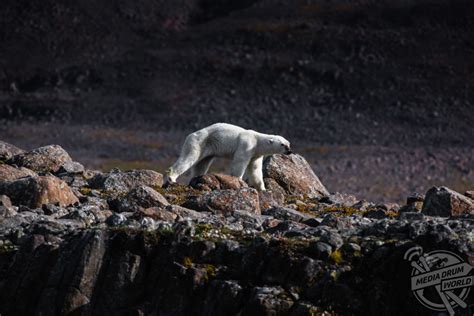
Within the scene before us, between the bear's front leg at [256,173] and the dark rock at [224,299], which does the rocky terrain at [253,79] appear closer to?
the bear's front leg at [256,173]

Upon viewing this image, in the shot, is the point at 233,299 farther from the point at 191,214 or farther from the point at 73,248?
the point at 191,214

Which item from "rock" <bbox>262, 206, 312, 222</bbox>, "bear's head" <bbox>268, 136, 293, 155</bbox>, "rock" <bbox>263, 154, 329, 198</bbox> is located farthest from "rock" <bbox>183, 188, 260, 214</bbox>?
"bear's head" <bbox>268, 136, 293, 155</bbox>

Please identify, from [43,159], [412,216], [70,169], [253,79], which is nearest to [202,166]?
[70,169]

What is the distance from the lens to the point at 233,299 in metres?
15.9

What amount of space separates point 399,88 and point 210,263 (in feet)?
339

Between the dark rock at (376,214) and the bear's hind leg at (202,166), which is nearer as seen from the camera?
the dark rock at (376,214)

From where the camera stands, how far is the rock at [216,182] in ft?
80.6

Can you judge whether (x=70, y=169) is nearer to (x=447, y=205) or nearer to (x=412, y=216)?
(x=447, y=205)

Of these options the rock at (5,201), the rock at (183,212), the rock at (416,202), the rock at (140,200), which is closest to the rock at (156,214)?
the rock at (183,212)

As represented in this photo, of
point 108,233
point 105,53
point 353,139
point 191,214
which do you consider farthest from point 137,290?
point 105,53

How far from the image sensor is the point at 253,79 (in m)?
121

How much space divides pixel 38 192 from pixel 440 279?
9.38 metres

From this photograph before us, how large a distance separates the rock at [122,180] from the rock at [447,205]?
7080 mm

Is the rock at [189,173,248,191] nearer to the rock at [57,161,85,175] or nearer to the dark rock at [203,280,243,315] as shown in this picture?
the rock at [57,161,85,175]
